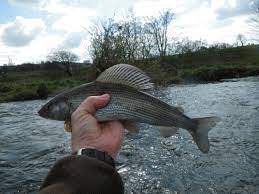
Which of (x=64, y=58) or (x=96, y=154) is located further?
(x=64, y=58)

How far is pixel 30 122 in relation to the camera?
1598cm

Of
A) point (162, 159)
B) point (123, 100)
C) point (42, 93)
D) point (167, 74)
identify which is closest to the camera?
point (123, 100)

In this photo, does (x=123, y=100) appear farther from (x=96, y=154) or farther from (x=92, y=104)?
(x=96, y=154)

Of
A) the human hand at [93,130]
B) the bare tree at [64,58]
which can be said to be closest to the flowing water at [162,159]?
the human hand at [93,130]

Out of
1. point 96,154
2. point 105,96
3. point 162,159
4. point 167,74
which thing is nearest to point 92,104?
point 105,96

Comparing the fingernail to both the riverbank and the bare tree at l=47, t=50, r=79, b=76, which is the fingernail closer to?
the riverbank

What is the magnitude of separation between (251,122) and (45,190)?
38.0 feet

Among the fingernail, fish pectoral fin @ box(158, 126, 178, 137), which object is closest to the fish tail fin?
fish pectoral fin @ box(158, 126, 178, 137)

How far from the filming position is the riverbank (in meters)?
32.0

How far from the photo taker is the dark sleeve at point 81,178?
6.90 ft

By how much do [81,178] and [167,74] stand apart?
3907 centimetres

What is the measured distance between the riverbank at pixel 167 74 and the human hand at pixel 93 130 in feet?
5.45

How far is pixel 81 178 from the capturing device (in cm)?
217

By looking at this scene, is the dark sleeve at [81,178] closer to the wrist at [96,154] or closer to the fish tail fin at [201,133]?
the wrist at [96,154]
